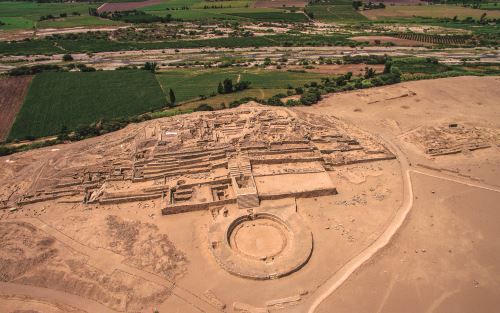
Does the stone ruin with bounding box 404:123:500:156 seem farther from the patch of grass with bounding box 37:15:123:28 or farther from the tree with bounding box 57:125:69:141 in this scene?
the patch of grass with bounding box 37:15:123:28

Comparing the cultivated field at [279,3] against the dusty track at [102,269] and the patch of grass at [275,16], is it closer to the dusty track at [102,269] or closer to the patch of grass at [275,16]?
the patch of grass at [275,16]

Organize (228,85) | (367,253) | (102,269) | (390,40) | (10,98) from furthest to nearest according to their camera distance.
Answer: (390,40), (228,85), (10,98), (367,253), (102,269)

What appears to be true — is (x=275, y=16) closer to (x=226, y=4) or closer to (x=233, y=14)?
(x=233, y=14)

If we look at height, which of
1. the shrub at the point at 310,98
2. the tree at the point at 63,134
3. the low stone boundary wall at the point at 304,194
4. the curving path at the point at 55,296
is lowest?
the curving path at the point at 55,296

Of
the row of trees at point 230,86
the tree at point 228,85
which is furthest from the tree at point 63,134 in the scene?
the tree at point 228,85

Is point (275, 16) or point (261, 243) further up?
point (275, 16)

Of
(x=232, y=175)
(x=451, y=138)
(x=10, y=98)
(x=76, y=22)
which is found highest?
(x=76, y=22)

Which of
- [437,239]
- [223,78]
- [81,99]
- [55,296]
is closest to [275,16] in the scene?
[223,78]

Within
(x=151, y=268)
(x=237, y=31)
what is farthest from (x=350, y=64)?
(x=151, y=268)
